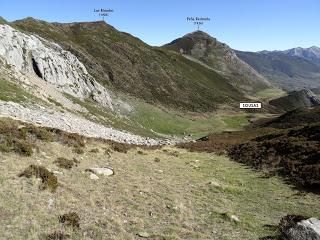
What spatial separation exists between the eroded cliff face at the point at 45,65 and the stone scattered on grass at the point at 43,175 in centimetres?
4498

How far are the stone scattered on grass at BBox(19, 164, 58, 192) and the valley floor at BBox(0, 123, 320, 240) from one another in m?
0.27

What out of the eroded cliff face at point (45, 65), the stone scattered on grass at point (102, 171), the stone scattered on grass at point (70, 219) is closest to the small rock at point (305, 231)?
the stone scattered on grass at point (70, 219)

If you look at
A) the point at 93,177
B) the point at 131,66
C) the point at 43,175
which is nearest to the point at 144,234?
the point at 43,175

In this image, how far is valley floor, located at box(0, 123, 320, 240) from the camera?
47.1ft

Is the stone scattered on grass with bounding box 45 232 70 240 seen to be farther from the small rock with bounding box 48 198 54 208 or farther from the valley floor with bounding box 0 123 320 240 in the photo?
the small rock with bounding box 48 198 54 208

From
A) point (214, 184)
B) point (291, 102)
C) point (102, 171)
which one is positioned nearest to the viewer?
point (102, 171)

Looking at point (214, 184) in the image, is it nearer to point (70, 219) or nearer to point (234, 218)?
point (234, 218)

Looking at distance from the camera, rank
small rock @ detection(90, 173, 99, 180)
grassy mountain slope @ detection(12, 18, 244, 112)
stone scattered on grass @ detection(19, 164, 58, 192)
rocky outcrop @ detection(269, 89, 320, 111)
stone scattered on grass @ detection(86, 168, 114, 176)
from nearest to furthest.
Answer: stone scattered on grass @ detection(19, 164, 58, 192), small rock @ detection(90, 173, 99, 180), stone scattered on grass @ detection(86, 168, 114, 176), grassy mountain slope @ detection(12, 18, 244, 112), rocky outcrop @ detection(269, 89, 320, 111)

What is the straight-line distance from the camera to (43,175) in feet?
59.7

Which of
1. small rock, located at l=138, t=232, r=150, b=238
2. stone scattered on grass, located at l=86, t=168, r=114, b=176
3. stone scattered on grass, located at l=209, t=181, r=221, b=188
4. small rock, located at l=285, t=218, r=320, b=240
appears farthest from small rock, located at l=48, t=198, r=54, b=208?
stone scattered on grass, located at l=209, t=181, r=221, b=188

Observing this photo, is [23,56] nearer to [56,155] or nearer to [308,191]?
[56,155]

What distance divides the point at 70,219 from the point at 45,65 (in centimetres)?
6171

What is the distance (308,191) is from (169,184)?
8.39 m

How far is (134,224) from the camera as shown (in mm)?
15383
